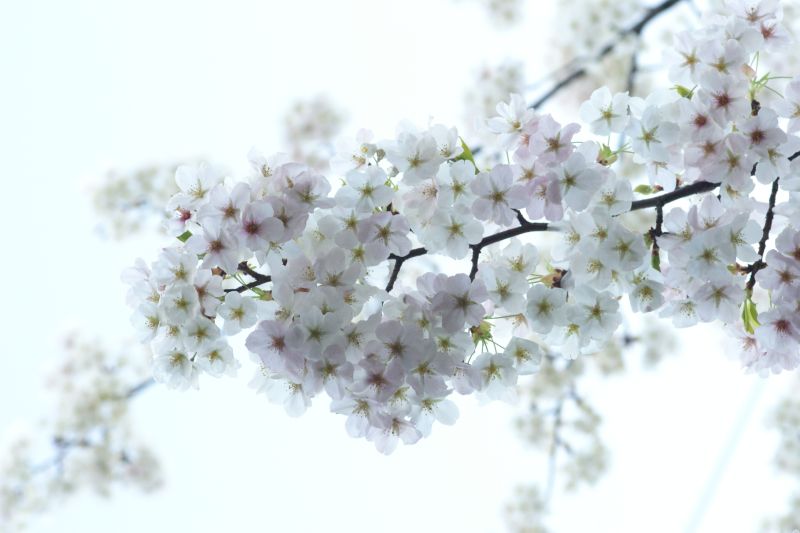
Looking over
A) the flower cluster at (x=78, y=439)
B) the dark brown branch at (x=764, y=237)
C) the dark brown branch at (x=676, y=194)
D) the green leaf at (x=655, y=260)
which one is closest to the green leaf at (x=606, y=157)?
the dark brown branch at (x=676, y=194)

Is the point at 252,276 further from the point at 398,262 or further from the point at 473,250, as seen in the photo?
the point at 473,250

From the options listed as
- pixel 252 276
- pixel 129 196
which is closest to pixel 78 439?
pixel 129 196

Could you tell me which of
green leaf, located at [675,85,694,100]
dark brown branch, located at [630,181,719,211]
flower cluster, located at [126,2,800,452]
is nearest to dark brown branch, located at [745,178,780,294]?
flower cluster, located at [126,2,800,452]

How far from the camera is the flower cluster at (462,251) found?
152 cm

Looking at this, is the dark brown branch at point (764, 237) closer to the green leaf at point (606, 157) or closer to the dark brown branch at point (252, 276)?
the green leaf at point (606, 157)

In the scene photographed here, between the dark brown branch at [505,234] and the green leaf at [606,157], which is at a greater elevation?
the green leaf at [606,157]

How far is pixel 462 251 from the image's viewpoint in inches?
62.9

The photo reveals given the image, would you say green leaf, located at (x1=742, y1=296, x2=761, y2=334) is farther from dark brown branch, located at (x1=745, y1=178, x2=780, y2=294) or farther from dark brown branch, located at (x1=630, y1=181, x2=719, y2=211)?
dark brown branch, located at (x1=630, y1=181, x2=719, y2=211)

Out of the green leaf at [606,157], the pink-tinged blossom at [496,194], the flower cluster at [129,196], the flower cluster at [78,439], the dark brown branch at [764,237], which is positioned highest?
the flower cluster at [129,196]

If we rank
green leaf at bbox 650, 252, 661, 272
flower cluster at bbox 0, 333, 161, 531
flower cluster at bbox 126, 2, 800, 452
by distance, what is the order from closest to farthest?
flower cluster at bbox 126, 2, 800, 452
green leaf at bbox 650, 252, 661, 272
flower cluster at bbox 0, 333, 161, 531

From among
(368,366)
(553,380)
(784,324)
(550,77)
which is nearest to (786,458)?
(553,380)

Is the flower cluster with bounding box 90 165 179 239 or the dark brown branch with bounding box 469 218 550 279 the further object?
the flower cluster with bounding box 90 165 179 239

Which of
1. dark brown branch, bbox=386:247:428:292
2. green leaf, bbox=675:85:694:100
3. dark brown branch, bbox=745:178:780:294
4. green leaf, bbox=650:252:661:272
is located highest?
green leaf, bbox=675:85:694:100

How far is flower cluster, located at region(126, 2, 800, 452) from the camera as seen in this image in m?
1.52
